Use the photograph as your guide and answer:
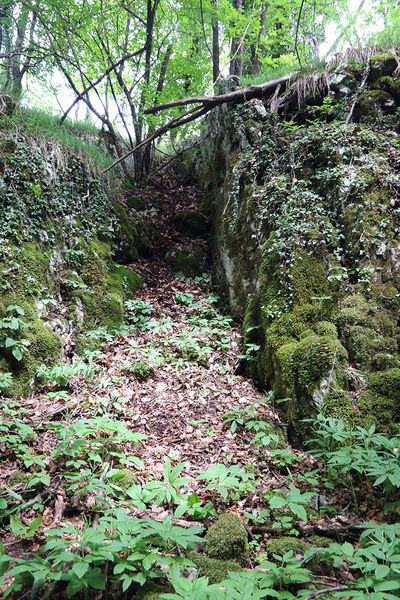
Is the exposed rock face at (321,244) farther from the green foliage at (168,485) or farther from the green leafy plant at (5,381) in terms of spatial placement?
the green leafy plant at (5,381)

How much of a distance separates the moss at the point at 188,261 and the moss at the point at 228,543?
5930 millimetres

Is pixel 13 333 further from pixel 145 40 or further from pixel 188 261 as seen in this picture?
pixel 145 40

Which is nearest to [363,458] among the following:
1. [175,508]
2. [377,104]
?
[175,508]

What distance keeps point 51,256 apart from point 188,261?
3.39m

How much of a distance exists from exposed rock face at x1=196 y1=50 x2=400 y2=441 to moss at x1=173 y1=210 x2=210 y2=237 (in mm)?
1255

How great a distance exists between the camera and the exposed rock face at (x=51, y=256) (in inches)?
167

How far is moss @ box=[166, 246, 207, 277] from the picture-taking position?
25.8ft

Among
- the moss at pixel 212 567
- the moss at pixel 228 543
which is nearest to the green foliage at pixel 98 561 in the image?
the moss at pixel 212 567

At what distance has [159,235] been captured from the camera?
8.60 m

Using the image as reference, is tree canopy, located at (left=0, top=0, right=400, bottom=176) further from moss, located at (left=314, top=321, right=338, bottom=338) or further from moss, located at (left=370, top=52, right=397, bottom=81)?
moss, located at (left=314, top=321, right=338, bottom=338)

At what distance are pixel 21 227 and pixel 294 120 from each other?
19.4 ft

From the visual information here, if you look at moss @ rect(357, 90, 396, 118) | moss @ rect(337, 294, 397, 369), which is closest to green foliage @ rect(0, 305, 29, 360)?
moss @ rect(337, 294, 397, 369)

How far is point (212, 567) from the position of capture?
2.02 meters

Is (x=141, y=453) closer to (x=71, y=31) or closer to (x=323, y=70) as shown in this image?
(x=323, y=70)
